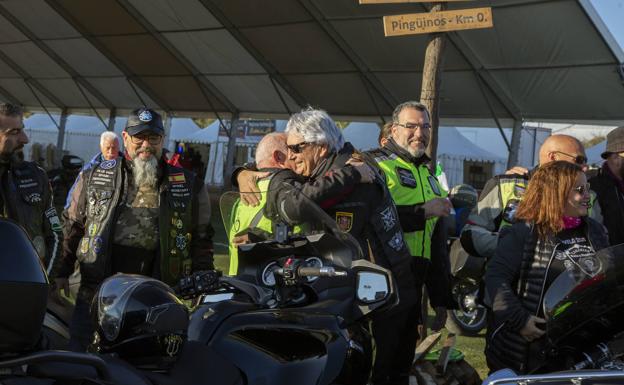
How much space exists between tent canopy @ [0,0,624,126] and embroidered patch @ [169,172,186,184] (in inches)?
193

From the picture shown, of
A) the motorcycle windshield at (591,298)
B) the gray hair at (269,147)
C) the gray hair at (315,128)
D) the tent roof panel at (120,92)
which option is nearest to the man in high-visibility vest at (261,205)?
the gray hair at (269,147)

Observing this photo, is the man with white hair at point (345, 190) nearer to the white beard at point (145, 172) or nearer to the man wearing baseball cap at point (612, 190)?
the white beard at point (145, 172)

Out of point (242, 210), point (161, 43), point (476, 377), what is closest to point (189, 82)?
point (161, 43)

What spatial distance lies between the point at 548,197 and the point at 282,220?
1268 millimetres

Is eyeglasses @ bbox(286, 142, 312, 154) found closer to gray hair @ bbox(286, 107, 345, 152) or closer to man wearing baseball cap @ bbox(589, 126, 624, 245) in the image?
gray hair @ bbox(286, 107, 345, 152)

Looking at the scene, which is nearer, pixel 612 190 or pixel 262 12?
pixel 612 190

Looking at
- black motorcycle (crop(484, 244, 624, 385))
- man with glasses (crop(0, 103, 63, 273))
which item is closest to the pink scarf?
black motorcycle (crop(484, 244, 624, 385))

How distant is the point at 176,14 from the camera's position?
14.9 metres

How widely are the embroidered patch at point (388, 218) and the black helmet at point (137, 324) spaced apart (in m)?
1.69

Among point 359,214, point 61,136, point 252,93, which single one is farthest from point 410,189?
point 61,136

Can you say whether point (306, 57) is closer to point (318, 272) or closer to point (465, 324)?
point (465, 324)

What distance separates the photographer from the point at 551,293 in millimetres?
2438

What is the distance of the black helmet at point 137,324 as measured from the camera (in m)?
1.81

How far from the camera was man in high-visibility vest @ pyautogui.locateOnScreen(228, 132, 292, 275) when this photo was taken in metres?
2.73
